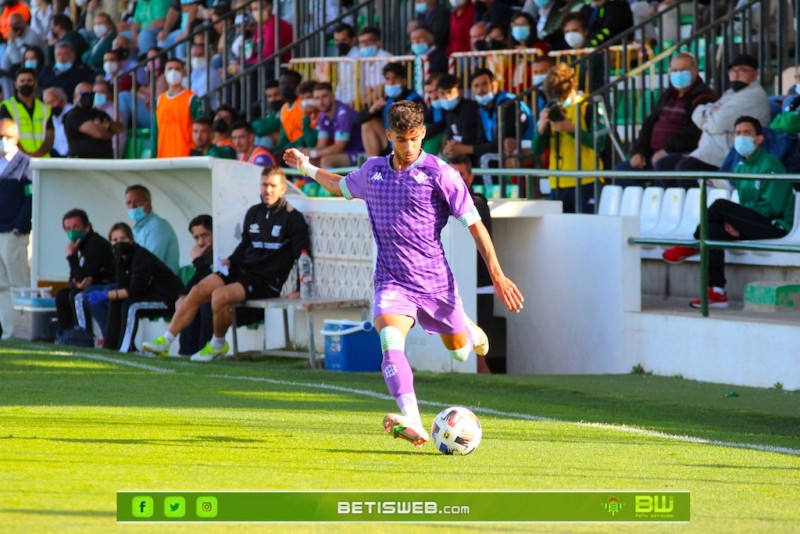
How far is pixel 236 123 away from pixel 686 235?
19.9ft

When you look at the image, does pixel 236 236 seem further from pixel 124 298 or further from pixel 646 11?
pixel 646 11

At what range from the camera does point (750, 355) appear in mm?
12586

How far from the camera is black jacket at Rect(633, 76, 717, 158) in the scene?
614 inches

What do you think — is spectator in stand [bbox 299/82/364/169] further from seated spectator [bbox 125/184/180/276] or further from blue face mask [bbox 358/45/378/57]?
seated spectator [bbox 125/184/180/276]

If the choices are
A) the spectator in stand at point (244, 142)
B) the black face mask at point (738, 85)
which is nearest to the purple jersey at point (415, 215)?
the black face mask at point (738, 85)

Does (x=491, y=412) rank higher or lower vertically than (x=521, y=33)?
lower

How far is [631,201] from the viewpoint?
15.5 m

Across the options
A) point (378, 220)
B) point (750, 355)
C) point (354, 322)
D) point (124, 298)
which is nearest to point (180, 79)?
point (124, 298)

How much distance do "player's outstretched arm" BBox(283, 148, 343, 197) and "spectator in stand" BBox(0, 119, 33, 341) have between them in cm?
1025

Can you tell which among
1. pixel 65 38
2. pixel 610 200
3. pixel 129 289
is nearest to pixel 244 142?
pixel 129 289

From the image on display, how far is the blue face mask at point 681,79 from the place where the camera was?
15.9 meters

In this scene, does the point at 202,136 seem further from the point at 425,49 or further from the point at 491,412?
the point at 491,412

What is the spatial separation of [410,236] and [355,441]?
3.89ft

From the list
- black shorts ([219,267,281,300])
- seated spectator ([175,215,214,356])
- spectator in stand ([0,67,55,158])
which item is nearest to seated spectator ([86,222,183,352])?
seated spectator ([175,215,214,356])
